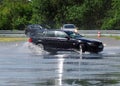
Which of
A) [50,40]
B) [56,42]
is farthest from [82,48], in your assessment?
[50,40]

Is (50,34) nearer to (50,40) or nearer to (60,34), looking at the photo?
(50,40)

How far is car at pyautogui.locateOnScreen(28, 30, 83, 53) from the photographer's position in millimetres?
32062

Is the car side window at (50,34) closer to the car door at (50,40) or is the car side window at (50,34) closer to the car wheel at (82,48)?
the car door at (50,40)

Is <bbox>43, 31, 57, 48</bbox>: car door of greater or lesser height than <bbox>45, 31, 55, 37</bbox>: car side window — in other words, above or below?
below

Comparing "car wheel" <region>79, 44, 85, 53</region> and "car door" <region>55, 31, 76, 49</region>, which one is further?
"car door" <region>55, 31, 76, 49</region>

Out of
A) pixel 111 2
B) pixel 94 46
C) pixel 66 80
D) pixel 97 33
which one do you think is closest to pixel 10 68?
pixel 66 80

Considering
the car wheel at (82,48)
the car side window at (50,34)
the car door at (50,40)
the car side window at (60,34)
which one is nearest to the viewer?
the car wheel at (82,48)

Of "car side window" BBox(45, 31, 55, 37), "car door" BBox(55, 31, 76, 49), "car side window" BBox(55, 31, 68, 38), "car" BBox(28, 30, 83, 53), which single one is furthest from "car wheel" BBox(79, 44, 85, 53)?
"car side window" BBox(45, 31, 55, 37)

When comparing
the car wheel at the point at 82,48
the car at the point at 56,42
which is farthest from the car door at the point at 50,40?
the car wheel at the point at 82,48

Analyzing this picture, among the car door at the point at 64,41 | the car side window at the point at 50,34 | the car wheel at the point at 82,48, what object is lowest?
the car wheel at the point at 82,48

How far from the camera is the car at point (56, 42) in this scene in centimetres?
3206

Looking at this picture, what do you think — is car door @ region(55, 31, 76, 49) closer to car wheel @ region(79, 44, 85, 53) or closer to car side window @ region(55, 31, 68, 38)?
car side window @ region(55, 31, 68, 38)

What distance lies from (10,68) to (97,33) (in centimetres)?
4588

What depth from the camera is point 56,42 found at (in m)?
32.5
